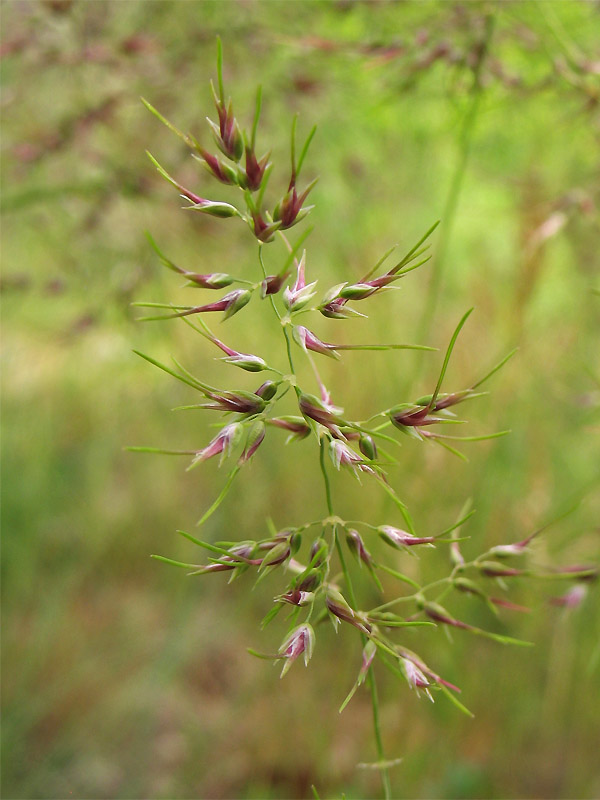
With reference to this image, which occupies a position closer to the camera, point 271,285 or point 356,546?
point 271,285

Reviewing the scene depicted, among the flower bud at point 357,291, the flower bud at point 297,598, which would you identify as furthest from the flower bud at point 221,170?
the flower bud at point 297,598

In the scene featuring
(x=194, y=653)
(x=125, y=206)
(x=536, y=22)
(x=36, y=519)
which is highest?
(x=536, y=22)

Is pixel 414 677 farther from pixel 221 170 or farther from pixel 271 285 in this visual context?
pixel 221 170

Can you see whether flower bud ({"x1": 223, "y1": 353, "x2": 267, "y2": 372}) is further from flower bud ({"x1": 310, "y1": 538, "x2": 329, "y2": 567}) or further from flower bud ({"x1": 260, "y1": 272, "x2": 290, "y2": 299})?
flower bud ({"x1": 310, "y1": 538, "x2": 329, "y2": 567})

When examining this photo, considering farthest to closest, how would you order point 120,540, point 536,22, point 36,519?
point 120,540 < point 36,519 < point 536,22

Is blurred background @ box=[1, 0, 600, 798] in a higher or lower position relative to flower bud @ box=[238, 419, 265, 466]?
lower

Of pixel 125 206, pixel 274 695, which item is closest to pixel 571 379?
pixel 274 695

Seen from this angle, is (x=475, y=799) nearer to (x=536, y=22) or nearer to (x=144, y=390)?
(x=536, y=22)

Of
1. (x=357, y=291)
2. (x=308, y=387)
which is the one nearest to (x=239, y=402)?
(x=357, y=291)

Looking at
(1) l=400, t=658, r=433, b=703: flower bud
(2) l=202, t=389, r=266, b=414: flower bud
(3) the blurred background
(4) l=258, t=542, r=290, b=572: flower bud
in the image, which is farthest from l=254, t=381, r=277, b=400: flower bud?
(3) the blurred background
